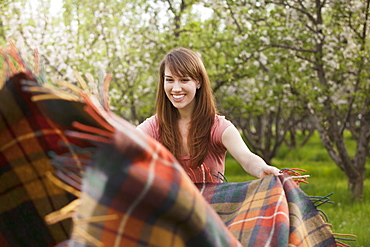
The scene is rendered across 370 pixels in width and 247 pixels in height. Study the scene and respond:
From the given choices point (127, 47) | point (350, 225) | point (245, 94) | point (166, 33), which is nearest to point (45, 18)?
point (127, 47)

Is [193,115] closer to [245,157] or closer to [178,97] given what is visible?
[178,97]

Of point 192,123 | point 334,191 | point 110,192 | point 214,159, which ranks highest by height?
point 110,192

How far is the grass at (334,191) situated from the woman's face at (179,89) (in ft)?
9.90

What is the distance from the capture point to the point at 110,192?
4.34ft

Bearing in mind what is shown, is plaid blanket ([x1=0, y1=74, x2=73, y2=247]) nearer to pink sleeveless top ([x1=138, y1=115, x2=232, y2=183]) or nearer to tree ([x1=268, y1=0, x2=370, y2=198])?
pink sleeveless top ([x1=138, y1=115, x2=232, y2=183])

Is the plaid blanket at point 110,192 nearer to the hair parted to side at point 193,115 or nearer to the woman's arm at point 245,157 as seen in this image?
the woman's arm at point 245,157

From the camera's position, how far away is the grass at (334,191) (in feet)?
19.1

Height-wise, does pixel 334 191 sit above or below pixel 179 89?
below

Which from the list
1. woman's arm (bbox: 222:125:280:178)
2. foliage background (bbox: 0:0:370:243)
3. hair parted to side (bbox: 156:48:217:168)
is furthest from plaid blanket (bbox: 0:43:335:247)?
foliage background (bbox: 0:0:370:243)

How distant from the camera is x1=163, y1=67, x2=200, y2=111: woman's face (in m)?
3.25

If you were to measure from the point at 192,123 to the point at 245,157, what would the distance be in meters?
0.55

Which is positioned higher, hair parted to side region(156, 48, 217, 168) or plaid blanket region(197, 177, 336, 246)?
hair parted to side region(156, 48, 217, 168)

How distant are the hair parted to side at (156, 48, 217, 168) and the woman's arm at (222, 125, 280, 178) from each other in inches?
7.1

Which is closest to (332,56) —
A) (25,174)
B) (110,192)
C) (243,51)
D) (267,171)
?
(243,51)
